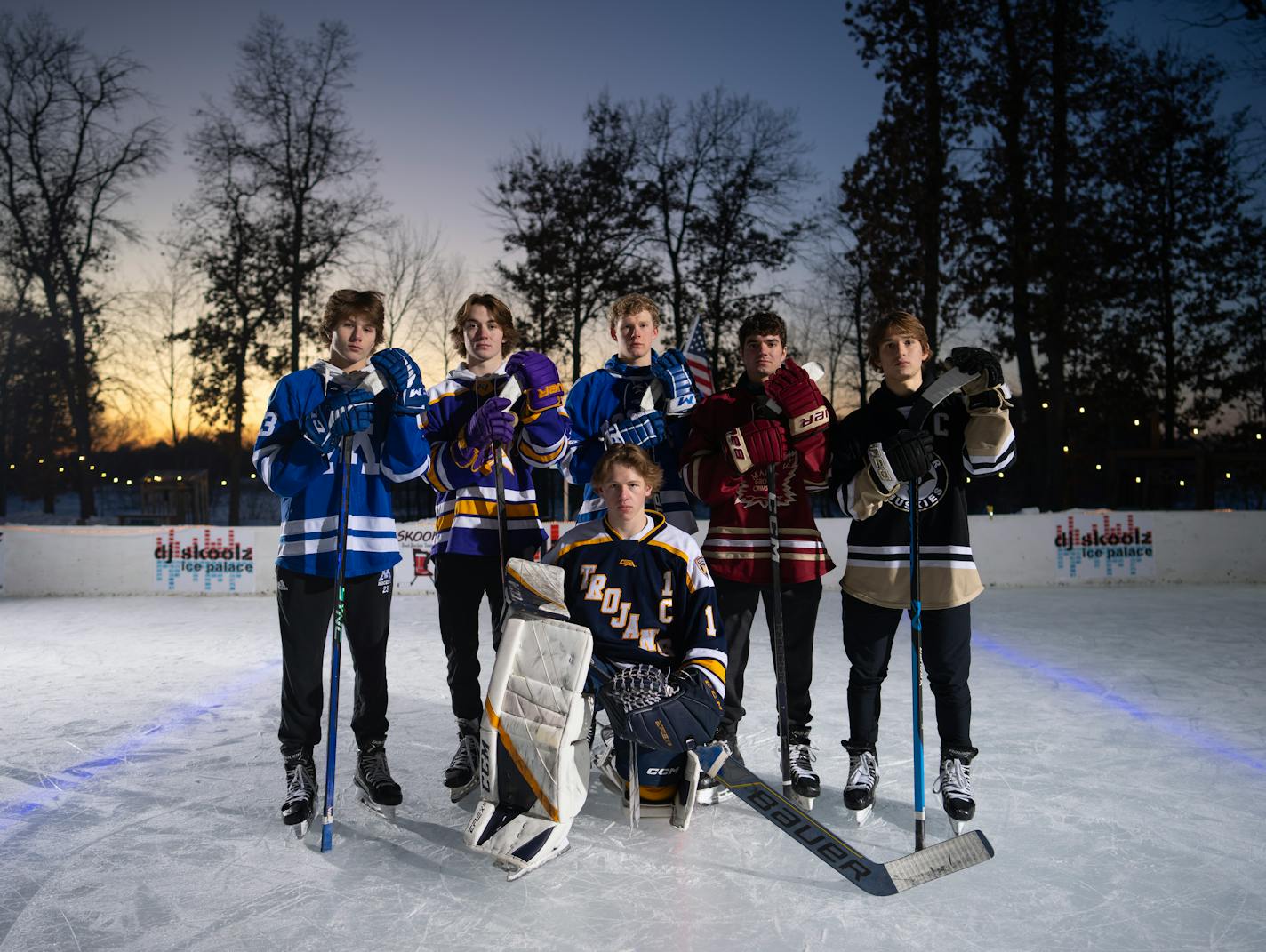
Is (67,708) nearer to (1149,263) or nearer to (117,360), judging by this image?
(117,360)

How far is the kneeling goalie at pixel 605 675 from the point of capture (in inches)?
93.2

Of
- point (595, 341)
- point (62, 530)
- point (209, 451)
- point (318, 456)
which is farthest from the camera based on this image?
point (209, 451)

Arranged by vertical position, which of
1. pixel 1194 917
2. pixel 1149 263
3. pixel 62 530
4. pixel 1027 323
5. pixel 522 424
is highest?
pixel 1149 263

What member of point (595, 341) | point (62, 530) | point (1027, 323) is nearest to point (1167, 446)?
point (1027, 323)

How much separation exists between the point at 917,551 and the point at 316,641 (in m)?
1.87

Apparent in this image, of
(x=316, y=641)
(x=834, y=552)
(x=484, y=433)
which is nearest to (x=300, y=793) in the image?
(x=316, y=641)

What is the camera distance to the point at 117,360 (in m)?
14.6

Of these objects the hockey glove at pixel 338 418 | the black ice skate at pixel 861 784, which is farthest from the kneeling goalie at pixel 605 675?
the hockey glove at pixel 338 418

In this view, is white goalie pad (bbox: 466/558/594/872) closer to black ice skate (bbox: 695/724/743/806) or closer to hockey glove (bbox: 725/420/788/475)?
black ice skate (bbox: 695/724/743/806)

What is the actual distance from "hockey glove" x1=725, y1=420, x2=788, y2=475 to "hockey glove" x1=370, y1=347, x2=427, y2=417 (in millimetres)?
998

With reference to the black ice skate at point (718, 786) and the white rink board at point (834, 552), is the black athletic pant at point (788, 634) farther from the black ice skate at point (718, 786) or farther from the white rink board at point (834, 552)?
the white rink board at point (834, 552)

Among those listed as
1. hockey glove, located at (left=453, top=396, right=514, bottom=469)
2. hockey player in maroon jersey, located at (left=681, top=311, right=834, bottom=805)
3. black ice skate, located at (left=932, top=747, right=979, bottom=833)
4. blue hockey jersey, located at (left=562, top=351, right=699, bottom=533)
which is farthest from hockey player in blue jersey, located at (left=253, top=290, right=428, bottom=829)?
black ice skate, located at (left=932, top=747, right=979, bottom=833)

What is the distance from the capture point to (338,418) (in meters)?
2.54

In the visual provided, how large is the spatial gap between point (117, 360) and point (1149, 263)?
62.1ft
